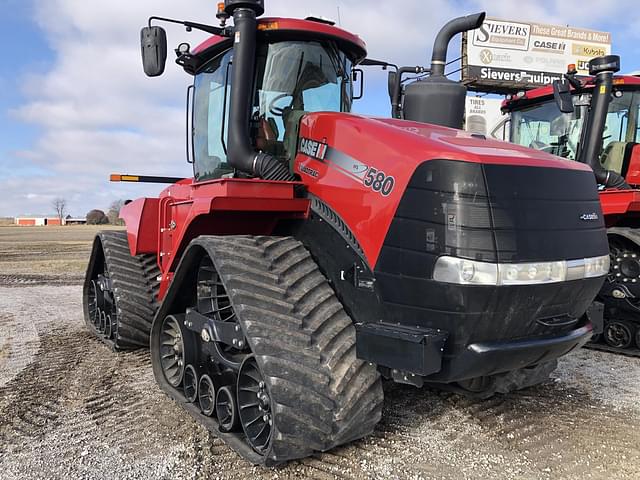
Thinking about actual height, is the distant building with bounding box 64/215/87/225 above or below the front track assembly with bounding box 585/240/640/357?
below

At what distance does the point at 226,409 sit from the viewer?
3762 mm

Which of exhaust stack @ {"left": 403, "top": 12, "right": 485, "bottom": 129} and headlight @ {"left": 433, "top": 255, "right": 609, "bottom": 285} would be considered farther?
exhaust stack @ {"left": 403, "top": 12, "right": 485, "bottom": 129}

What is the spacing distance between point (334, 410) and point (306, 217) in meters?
1.27

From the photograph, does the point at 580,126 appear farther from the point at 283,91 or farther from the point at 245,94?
the point at 245,94

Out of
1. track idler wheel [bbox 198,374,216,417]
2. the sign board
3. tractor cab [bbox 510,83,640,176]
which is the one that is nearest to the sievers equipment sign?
the sign board

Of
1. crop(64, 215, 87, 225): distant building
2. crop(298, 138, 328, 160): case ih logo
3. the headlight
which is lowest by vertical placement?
crop(64, 215, 87, 225): distant building

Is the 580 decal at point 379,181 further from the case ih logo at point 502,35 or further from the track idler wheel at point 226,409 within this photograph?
the case ih logo at point 502,35

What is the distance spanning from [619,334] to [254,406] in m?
5.05

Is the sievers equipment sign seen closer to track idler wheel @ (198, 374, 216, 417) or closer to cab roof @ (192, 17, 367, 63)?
cab roof @ (192, 17, 367, 63)

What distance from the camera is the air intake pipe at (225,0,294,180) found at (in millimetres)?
3893

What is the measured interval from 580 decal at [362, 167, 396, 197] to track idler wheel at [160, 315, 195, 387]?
75.9 inches

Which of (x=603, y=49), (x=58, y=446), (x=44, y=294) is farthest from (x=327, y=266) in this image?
(x=603, y=49)

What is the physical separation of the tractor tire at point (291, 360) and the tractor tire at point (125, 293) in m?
2.63

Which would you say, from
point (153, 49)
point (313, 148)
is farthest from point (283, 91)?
point (153, 49)
